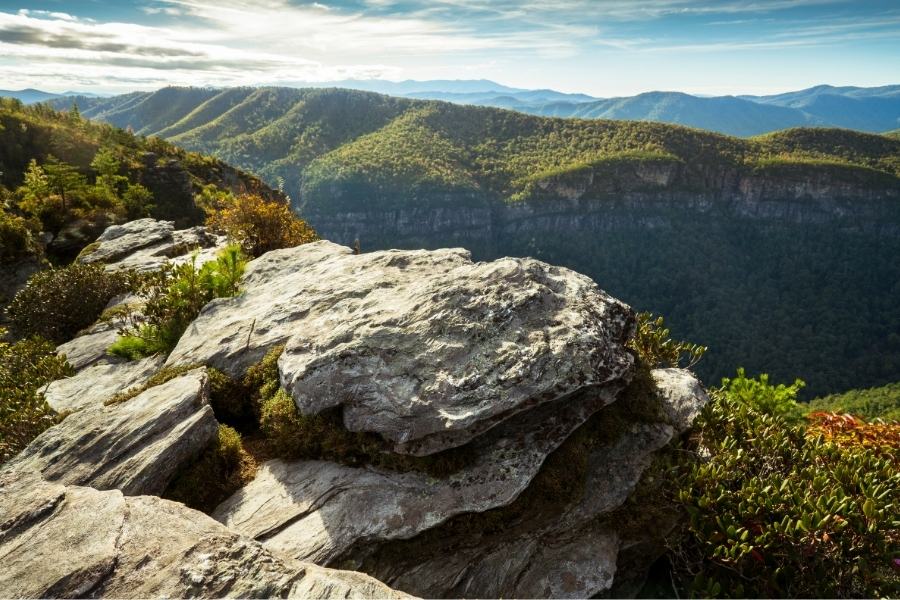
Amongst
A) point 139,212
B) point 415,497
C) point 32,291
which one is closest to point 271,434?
point 415,497

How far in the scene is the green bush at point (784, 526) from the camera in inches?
280

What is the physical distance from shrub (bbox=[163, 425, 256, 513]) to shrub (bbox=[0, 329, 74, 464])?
12.4 feet

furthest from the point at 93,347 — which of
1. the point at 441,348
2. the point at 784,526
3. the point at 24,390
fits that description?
the point at 784,526

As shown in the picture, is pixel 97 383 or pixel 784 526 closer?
pixel 784 526

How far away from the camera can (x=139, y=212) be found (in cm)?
3114

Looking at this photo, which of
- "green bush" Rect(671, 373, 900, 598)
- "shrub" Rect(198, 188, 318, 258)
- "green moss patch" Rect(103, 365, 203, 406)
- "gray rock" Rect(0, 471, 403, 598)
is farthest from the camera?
"shrub" Rect(198, 188, 318, 258)

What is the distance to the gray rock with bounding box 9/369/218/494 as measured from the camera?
284 inches

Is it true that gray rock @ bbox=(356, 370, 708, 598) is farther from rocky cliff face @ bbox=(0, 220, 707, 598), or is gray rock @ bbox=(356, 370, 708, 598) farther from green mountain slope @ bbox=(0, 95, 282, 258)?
green mountain slope @ bbox=(0, 95, 282, 258)

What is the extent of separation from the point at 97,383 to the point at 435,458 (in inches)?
346

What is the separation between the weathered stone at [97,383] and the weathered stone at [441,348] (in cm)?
116

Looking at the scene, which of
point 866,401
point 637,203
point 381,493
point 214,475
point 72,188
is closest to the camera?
point 381,493

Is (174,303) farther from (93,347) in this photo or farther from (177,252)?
(177,252)

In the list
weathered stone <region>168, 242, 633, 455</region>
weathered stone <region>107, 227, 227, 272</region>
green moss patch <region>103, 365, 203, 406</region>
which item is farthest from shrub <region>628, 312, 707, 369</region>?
weathered stone <region>107, 227, 227, 272</region>

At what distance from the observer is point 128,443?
7605 millimetres
